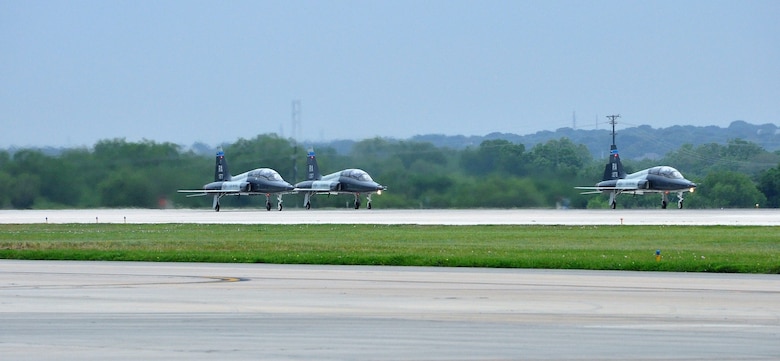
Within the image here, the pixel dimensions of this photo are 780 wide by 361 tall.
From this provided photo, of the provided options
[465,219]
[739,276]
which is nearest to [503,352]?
[739,276]

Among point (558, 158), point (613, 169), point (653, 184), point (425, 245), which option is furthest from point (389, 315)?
point (613, 169)

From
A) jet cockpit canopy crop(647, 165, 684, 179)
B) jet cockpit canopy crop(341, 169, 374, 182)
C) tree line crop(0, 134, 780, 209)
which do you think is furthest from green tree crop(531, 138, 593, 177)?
jet cockpit canopy crop(341, 169, 374, 182)

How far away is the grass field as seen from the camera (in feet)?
82.7

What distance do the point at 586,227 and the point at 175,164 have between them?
130 ft

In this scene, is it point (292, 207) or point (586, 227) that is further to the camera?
point (292, 207)

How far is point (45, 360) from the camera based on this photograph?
11.5m

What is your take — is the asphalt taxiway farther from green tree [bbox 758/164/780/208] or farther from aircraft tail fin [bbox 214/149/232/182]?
green tree [bbox 758/164/780/208]

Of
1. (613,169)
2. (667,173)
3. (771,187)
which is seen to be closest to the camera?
(667,173)

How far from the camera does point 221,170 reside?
76688 millimetres

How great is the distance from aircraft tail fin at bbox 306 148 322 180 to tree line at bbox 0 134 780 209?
75 centimetres

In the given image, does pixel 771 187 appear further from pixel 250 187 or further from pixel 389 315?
pixel 389 315

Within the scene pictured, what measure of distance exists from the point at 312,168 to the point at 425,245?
48.4 m

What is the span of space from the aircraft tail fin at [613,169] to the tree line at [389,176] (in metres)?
0.93

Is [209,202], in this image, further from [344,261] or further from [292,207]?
[344,261]
